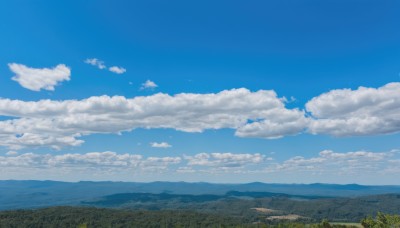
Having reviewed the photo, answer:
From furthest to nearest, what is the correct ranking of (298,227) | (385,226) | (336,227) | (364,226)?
(298,227) < (336,227) < (364,226) < (385,226)

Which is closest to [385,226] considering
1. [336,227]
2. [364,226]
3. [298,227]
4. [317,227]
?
[364,226]

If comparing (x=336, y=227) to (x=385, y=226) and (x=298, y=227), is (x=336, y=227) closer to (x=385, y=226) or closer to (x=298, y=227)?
(x=298, y=227)

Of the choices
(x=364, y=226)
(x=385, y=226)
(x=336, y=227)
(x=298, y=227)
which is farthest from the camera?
(x=298, y=227)

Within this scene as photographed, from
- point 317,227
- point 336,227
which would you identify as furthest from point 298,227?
point 317,227

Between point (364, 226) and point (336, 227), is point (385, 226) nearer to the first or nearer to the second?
point (364, 226)

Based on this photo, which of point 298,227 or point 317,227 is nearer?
point 317,227

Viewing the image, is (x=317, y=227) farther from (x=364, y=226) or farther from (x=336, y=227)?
(x=336, y=227)

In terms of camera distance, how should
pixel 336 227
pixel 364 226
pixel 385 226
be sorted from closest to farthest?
1. pixel 385 226
2. pixel 364 226
3. pixel 336 227

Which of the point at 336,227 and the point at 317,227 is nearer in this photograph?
the point at 317,227
